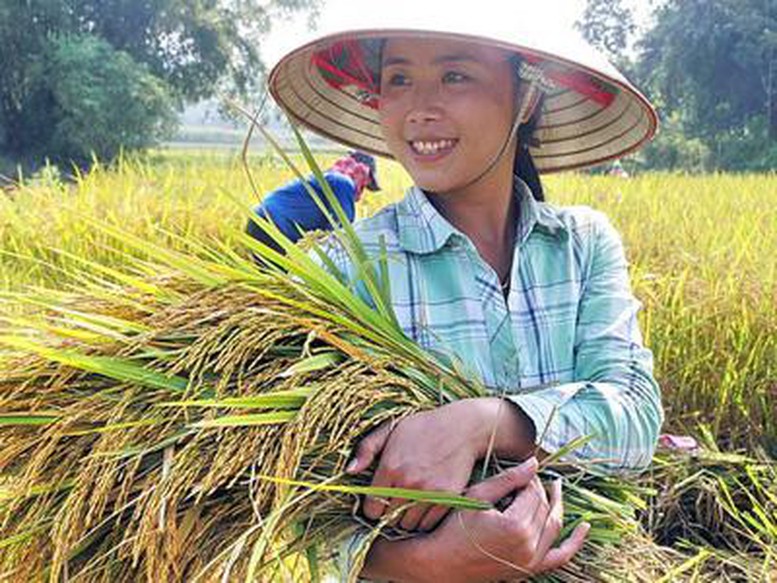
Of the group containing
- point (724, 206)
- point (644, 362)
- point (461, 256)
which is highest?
point (461, 256)

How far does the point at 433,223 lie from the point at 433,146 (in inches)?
3.8

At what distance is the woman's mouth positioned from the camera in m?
1.11

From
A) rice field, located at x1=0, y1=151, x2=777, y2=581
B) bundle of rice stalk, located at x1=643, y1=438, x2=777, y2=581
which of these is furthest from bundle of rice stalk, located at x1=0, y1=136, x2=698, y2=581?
bundle of rice stalk, located at x1=643, y1=438, x2=777, y2=581

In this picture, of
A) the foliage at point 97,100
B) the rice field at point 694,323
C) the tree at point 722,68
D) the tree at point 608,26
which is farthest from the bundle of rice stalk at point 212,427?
the tree at point 608,26

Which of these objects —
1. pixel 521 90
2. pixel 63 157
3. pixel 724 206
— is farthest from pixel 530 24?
pixel 63 157

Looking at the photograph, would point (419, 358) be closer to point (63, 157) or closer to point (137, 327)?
point (137, 327)

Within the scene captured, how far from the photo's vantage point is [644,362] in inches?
42.2

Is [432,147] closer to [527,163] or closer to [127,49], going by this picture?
[527,163]

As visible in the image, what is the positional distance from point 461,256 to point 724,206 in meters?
4.10

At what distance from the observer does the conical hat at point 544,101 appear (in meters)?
1.13

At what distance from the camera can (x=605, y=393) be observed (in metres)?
1.00

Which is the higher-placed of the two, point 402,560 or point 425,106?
point 425,106

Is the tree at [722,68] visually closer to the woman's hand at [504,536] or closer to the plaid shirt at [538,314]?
the plaid shirt at [538,314]

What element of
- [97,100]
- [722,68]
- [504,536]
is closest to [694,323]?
[504,536]
